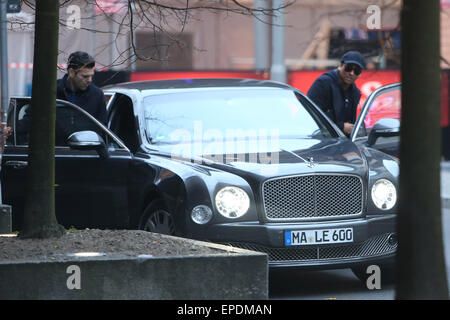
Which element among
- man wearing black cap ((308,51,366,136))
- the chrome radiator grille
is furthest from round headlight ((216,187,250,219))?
man wearing black cap ((308,51,366,136))

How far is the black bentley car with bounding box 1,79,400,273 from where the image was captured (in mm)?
7305

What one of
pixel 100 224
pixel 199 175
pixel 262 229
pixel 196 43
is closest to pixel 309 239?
pixel 262 229

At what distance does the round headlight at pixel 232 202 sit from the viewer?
23.9 feet

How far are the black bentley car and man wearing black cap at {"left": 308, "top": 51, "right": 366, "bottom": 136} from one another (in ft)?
2.55

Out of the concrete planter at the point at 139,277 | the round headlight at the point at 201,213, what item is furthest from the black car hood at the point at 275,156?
the concrete planter at the point at 139,277

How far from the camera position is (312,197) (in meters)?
7.47

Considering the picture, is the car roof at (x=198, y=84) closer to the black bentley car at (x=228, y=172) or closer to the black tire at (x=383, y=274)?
the black bentley car at (x=228, y=172)

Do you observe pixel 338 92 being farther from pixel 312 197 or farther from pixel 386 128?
pixel 312 197

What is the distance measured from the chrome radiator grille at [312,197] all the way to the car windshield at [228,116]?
886 mm

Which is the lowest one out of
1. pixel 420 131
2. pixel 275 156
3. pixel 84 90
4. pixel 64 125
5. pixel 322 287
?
pixel 322 287

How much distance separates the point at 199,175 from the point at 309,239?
35.4 inches

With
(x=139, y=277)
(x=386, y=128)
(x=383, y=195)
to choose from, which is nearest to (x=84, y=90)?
(x=386, y=128)

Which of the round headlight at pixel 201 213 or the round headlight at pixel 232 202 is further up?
the round headlight at pixel 232 202

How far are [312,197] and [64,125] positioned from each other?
2.37m
